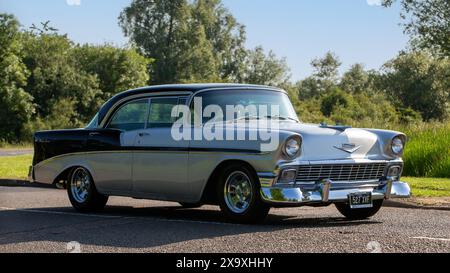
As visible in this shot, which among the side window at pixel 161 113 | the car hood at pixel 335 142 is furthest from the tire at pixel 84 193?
the car hood at pixel 335 142

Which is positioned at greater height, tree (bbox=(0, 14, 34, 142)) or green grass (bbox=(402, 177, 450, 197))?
tree (bbox=(0, 14, 34, 142))

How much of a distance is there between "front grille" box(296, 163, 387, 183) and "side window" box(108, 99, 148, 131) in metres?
2.66

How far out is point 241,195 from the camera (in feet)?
31.4

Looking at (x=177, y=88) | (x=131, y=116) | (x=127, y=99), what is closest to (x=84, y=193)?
(x=131, y=116)

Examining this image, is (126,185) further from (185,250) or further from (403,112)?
(403,112)

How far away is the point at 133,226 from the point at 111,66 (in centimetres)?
5517

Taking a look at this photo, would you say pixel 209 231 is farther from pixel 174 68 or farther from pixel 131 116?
pixel 174 68

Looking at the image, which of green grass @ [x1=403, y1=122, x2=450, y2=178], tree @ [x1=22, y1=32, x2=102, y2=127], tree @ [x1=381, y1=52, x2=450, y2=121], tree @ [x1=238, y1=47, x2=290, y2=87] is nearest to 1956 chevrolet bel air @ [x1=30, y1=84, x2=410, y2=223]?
green grass @ [x1=403, y1=122, x2=450, y2=178]

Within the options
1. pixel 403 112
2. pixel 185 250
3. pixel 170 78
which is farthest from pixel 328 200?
pixel 170 78

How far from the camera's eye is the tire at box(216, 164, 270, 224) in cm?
934

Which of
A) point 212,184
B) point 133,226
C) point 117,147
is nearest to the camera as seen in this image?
point 133,226

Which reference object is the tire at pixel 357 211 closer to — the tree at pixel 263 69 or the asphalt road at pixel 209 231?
the asphalt road at pixel 209 231

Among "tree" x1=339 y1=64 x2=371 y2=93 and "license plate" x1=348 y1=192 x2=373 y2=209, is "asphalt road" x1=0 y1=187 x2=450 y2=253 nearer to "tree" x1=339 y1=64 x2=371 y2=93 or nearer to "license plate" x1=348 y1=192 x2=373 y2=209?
"license plate" x1=348 y1=192 x2=373 y2=209
